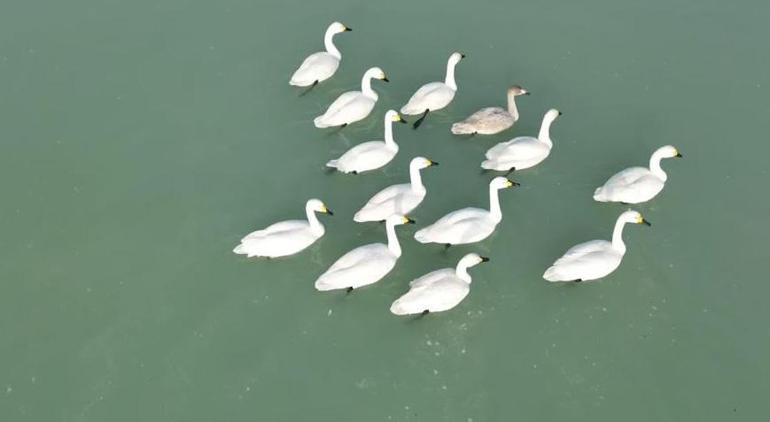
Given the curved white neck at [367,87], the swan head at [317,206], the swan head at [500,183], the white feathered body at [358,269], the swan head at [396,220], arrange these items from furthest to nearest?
the curved white neck at [367,87] → the swan head at [500,183] → the swan head at [317,206] → the swan head at [396,220] → the white feathered body at [358,269]

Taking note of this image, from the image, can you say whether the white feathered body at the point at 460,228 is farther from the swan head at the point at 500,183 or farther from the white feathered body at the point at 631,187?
the white feathered body at the point at 631,187

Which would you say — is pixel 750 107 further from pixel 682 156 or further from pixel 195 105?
pixel 195 105

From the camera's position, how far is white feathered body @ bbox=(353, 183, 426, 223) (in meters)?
8.51

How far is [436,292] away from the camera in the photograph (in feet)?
24.9

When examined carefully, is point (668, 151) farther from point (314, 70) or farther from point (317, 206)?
point (314, 70)

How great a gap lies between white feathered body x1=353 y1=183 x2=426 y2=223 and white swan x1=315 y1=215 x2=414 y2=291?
0.42 meters

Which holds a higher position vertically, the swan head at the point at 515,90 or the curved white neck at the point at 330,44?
the curved white neck at the point at 330,44

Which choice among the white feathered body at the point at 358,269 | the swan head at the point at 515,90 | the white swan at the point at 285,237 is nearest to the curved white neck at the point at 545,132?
the swan head at the point at 515,90

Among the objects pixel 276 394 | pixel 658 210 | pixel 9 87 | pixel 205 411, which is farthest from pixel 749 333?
pixel 9 87

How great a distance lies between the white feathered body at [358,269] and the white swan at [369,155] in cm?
134

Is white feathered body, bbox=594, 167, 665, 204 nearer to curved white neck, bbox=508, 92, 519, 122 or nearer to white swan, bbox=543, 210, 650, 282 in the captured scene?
white swan, bbox=543, 210, 650, 282

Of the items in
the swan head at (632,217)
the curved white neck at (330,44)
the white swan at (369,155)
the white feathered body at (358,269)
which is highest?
the curved white neck at (330,44)

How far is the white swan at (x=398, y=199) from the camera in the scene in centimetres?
851

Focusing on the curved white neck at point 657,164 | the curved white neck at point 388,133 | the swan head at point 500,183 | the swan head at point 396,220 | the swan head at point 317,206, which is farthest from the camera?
the curved white neck at point 388,133
